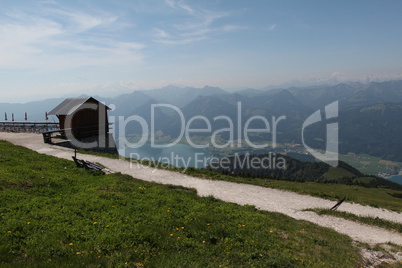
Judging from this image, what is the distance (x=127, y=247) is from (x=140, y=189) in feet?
27.5

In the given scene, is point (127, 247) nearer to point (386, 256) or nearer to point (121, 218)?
point (121, 218)

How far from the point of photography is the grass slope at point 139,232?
8.42m

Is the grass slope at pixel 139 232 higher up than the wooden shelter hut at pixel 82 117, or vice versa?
the wooden shelter hut at pixel 82 117

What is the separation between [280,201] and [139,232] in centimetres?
1404

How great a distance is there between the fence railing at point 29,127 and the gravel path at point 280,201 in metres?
28.0

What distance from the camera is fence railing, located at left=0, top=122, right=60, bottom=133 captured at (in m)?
51.9

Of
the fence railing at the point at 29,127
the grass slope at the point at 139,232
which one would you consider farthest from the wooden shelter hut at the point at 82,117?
the grass slope at the point at 139,232

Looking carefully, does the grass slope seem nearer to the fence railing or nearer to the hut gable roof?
the hut gable roof

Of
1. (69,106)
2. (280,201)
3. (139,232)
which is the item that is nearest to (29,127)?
(69,106)

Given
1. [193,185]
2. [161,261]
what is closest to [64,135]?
[193,185]

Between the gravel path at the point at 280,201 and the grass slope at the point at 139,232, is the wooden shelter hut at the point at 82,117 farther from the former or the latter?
the grass slope at the point at 139,232

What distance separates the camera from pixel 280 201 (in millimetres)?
20672

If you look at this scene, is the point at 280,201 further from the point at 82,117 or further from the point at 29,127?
the point at 29,127

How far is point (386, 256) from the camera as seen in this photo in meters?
12.0
